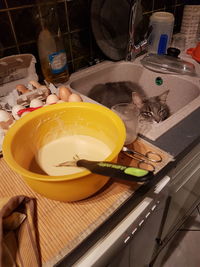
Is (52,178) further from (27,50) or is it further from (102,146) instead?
(27,50)

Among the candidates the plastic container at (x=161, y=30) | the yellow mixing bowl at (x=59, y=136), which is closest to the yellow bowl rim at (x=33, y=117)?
the yellow mixing bowl at (x=59, y=136)

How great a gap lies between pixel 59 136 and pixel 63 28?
500 mm

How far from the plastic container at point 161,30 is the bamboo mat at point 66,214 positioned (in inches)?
29.7

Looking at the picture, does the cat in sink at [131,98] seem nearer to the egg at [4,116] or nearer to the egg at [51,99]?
the egg at [51,99]

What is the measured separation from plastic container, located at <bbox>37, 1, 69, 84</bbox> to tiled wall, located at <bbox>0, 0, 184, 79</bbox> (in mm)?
32

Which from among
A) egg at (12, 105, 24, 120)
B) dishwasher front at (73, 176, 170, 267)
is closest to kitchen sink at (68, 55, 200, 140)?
egg at (12, 105, 24, 120)

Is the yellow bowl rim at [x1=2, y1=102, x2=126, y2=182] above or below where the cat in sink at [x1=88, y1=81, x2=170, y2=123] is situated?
above

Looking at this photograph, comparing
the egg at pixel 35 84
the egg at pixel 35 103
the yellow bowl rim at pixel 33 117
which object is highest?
the yellow bowl rim at pixel 33 117

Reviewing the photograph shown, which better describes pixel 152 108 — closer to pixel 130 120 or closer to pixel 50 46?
pixel 130 120

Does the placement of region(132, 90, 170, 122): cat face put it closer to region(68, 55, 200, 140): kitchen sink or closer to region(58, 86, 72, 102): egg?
region(68, 55, 200, 140): kitchen sink

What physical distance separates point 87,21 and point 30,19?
248 mm

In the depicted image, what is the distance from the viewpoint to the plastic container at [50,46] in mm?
708

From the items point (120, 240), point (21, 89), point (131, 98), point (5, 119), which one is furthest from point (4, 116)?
point (131, 98)

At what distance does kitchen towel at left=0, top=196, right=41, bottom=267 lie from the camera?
33 cm
